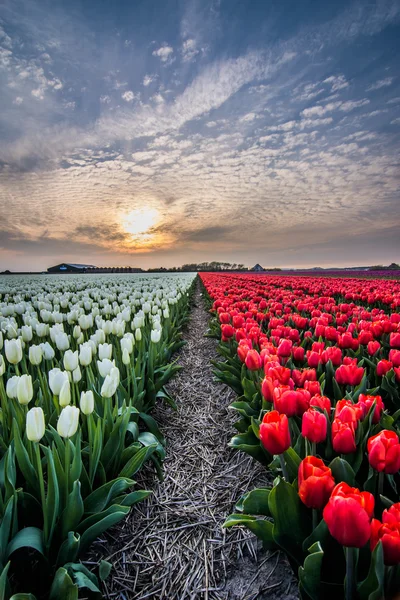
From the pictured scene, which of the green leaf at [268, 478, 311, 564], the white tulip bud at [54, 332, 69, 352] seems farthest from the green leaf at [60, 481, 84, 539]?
the white tulip bud at [54, 332, 69, 352]

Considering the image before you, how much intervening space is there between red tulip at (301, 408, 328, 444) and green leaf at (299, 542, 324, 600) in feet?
1.54

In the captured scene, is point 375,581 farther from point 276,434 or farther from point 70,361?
point 70,361

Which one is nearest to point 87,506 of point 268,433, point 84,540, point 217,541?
point 84,540

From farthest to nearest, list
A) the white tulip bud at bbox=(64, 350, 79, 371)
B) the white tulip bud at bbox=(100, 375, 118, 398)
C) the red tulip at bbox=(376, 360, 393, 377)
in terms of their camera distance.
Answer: the red tulip at bbox=(376, 360, 393, 377), the white tulip bud at bbox=(64, 350, 79, 371), the white tulip bud at bbox=(100, 375, 118, 398)

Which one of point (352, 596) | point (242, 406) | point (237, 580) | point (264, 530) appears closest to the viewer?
point (352, 596)

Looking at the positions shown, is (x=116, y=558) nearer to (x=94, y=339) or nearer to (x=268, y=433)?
(x=268, y=433)

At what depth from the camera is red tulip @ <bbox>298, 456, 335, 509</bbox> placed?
3.80 feet

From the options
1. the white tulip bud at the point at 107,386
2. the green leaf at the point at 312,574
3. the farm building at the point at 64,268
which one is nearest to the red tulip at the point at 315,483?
the green leaf at the point at 312,574

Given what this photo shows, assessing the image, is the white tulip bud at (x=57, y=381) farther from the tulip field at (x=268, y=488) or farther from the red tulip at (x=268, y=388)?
the red tulip at (x=268, y=388)

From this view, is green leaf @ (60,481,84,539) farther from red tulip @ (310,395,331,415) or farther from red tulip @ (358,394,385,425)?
red tulip @ (358,394,385,425)

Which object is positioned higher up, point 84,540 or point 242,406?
point 242,406

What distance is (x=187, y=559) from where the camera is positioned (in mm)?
1908

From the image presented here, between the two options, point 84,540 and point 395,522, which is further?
point 84,540

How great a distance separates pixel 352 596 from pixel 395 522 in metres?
0.37
